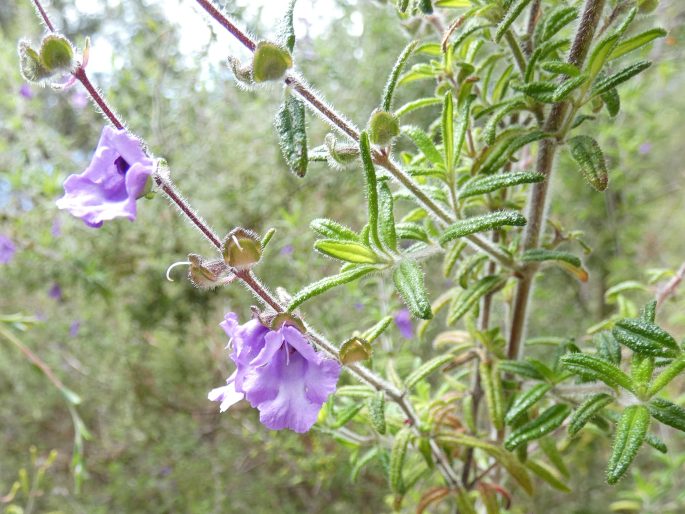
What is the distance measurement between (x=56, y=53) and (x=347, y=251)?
1.22 ft

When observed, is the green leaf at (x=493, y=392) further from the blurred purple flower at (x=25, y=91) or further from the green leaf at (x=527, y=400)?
the blurred purple flower at (x=25, y=91)

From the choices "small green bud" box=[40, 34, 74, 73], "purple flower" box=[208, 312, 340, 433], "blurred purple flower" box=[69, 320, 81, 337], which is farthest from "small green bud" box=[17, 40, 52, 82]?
"blurred purple flower" box=[69, 320, 81, 337]

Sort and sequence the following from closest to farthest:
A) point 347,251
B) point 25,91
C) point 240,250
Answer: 1. point 240,250
2. point 347,251
3. point 25,91

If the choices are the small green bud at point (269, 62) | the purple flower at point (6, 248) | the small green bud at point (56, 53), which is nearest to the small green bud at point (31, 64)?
the small green bud at point (56, 53)

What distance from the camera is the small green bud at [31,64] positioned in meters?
0.60

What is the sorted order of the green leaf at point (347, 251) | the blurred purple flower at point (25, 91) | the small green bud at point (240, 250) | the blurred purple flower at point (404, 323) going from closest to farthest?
the small green bud at point (240, 250) → the green leaf at point (347, 251) → the blurred purple flower at point (404, 323) → the blurred purple flower at point (25, 91)

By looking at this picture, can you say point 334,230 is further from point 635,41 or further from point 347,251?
point 635,41

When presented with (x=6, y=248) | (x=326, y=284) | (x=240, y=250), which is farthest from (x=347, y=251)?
(x=6, y=248)

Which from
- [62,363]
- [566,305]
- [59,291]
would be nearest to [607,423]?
[566,305]

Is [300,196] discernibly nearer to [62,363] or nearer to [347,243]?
[62,363]

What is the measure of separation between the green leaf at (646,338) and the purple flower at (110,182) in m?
0.54

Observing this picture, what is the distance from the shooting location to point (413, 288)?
2.09 ft

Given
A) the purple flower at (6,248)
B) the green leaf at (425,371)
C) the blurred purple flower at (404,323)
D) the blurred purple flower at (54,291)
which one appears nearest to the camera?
the green leaf at (425,371)

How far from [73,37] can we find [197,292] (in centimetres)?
326
